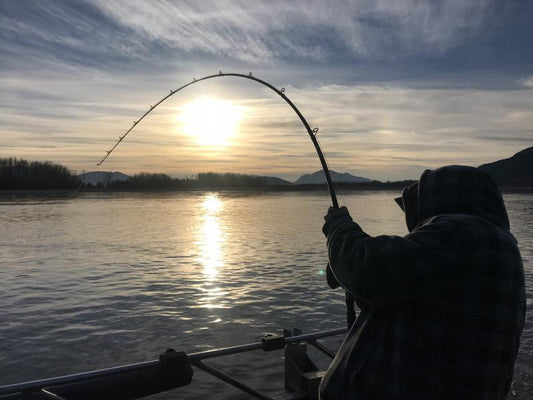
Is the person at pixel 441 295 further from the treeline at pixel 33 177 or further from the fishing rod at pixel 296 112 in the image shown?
the treeline at pixel 33 177

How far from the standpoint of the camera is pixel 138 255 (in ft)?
75.6

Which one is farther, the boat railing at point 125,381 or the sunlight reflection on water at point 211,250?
the sunlight reflection on water at point 211,250

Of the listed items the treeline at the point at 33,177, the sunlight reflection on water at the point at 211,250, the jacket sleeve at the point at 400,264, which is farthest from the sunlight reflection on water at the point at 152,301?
the treeline at the point at 33,177

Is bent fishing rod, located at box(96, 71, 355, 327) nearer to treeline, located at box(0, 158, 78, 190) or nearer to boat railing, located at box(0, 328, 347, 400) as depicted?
boat railing, located at box(0, 328, 347, 400)

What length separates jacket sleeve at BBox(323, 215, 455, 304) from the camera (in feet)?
5.98

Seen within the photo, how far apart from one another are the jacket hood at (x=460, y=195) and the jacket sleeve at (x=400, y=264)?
0.17m

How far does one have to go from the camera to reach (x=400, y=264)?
185 centimetres

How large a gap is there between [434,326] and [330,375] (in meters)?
0.62

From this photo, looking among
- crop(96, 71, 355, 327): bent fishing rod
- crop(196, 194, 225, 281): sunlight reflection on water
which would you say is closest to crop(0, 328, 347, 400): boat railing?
crop(96, 71, 355, 327): bent fishing rod

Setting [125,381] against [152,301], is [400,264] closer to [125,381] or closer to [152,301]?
[125,381]

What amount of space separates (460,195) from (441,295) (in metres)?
0.42

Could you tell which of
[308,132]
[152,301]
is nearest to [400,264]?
[308,132]

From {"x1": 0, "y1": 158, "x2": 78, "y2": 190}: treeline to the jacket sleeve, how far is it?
143 m

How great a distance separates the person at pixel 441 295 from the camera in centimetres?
184
